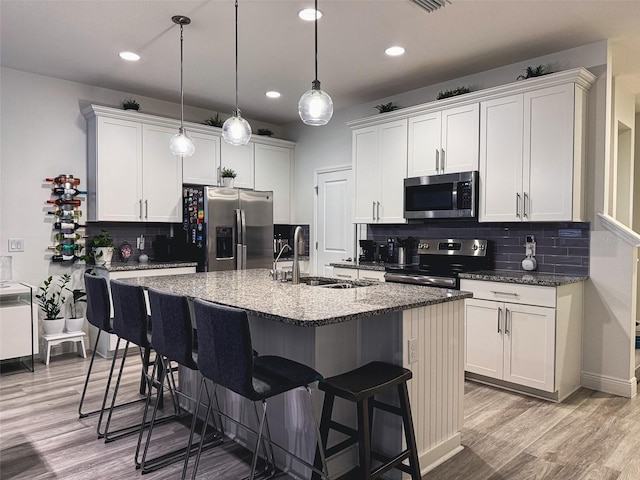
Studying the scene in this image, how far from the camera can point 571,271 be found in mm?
3768

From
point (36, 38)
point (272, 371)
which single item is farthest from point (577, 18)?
point (36, 38)

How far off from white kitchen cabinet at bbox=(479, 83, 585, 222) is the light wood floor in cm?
144

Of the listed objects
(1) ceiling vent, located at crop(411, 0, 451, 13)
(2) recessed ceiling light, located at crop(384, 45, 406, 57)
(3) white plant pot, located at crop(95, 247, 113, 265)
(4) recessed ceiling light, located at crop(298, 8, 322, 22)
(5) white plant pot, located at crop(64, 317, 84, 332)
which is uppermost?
(2) recessed ceiling light, located at crop(384, 45, 406, 57)

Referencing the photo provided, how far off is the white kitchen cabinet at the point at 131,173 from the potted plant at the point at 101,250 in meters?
0.23

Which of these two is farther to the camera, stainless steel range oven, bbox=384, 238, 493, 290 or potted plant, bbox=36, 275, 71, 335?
potted plant, bbox=36, 275, 71, 335

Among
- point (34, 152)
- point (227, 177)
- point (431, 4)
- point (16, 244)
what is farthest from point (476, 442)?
point (34, 152)

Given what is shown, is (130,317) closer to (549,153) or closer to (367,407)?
(367,407)

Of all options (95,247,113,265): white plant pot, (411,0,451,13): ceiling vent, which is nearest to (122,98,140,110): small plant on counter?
(95,247,113,265): white plant pot

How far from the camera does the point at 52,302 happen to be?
4461 millimetres

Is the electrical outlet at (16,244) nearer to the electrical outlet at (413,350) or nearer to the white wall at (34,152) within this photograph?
the white wall at (34,152)

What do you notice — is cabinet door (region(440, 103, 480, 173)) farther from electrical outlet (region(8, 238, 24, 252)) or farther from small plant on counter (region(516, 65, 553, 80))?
electrical outlet (region(8, 238, 24, 252))

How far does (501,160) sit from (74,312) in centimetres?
439

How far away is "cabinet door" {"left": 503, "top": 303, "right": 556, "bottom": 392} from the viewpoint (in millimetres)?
3348

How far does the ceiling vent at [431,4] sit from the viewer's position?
2.90 m
